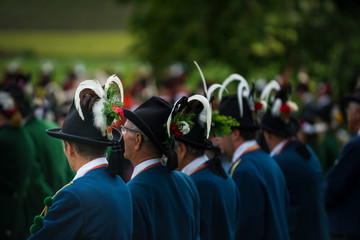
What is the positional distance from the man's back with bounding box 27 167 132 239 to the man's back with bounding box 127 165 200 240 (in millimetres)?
366

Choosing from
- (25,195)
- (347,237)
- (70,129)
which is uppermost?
(70,129)

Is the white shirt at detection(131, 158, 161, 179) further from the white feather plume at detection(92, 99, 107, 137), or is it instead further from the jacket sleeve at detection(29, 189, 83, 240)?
the jacket sleeve at detection(29, 189, 83, 240)

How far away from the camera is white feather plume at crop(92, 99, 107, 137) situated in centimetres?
357

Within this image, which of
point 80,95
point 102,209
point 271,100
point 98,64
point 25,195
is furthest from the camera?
point 98,64

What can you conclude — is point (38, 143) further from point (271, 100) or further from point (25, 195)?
point (271, 100)

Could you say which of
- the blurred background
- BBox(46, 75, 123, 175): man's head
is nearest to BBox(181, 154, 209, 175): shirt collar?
BBox(46, 75, 123, 175): man's head

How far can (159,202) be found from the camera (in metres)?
4.07

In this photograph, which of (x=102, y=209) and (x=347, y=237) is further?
(x=347, y=237)

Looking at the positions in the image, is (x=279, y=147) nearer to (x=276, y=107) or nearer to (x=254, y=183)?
(x=276, y=107)

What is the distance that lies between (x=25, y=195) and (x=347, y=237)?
4151 mm

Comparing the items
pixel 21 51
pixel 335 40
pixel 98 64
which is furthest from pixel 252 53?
pixel 21 51

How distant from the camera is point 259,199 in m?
5.44

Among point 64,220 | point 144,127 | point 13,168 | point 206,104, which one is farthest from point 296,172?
point 64,220

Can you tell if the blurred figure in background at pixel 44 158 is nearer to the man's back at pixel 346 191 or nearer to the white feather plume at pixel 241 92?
the white feather plume at pixel 241 92
